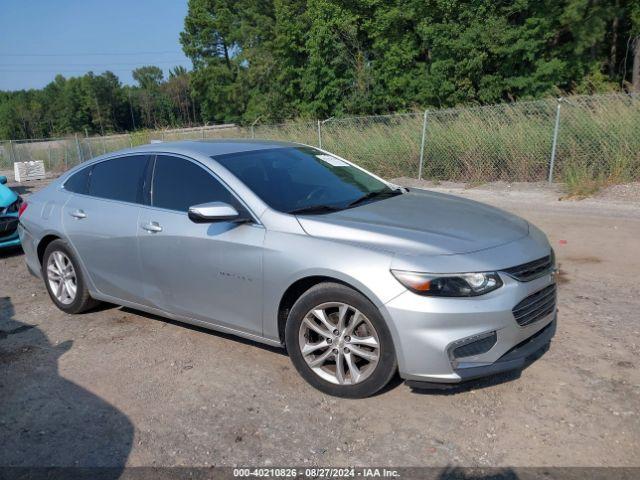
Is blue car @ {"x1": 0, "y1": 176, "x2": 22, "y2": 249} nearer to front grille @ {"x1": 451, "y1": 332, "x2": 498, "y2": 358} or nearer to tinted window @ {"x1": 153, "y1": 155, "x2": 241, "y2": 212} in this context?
tinted window @ {"x1": 153, "y1": 155, "x2": 241, "y2": 212}

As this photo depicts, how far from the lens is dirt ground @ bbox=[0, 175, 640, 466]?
3041mm

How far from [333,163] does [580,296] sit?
2.59 meters

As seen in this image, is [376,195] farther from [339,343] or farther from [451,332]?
[451,332]

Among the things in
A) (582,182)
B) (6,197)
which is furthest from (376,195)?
(582,182)

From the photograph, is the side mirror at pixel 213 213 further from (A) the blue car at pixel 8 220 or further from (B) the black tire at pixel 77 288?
(A) the blue car at pixel 8 220

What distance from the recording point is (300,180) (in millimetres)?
4352

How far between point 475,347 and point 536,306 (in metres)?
0.54

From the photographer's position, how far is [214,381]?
12.9 feet

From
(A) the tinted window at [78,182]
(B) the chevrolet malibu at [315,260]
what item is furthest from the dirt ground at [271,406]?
(A) the tinted window at [78,182]

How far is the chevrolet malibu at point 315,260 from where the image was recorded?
10.6 ft

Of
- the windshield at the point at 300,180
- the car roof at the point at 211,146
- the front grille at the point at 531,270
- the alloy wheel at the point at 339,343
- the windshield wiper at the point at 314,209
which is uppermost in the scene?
the car roof at the point at 211,146

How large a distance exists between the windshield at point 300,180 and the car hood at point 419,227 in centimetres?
21

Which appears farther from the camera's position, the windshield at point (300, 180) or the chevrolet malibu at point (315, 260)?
the windshield at point (300, 180)

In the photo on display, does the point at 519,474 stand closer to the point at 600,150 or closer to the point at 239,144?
the point at 239,144
